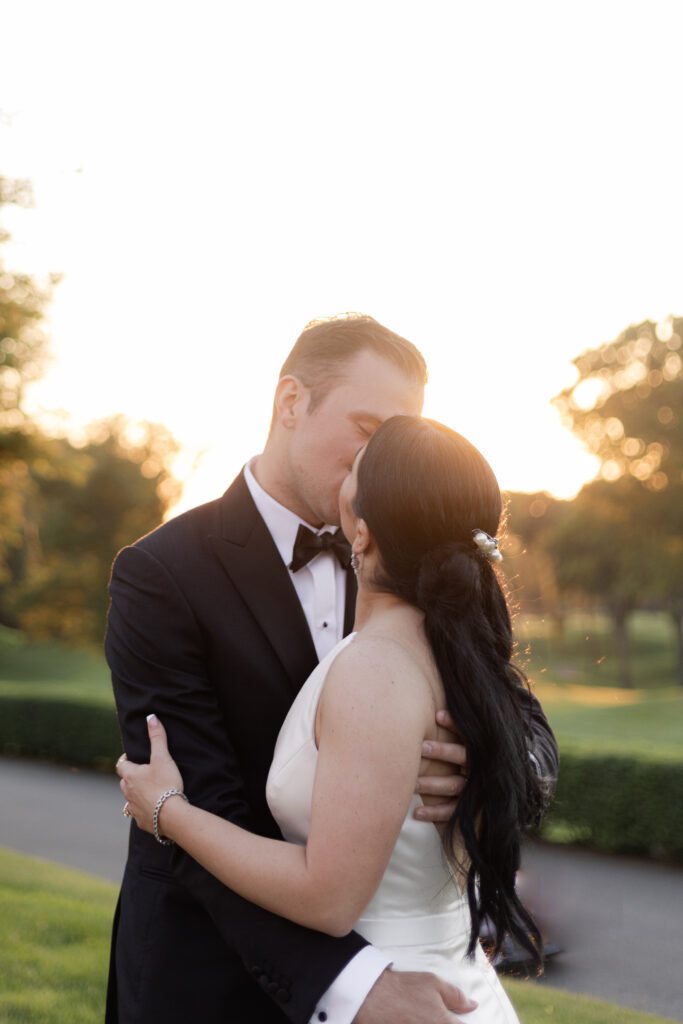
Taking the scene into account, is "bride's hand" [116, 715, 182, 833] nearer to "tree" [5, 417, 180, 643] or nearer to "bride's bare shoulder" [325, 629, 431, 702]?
"bride's bare shoulder" [325, 629, 431, 702]

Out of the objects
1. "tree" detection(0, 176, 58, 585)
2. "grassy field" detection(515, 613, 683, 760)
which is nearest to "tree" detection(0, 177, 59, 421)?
"tree" detection(0, 176, 58, 585)

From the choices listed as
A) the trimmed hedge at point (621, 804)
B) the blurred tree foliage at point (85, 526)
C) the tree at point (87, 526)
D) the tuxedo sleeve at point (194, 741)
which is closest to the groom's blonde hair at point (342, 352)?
the tuxedo sleeve at point (194, 741)

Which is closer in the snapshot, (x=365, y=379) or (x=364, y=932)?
(x=364, y=932)

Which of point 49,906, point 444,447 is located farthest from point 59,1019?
point 444,447

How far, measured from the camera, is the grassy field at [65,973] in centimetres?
523

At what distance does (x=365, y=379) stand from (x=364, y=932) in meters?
1.62

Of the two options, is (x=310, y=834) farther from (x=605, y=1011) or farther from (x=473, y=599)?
(x=605, y=1011)

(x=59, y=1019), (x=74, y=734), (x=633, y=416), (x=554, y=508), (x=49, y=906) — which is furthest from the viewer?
(x=554, y=508)

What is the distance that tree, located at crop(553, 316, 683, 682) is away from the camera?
1391 inches

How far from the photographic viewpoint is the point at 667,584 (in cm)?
3694

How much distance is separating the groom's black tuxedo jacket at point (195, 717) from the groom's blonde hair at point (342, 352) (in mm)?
683

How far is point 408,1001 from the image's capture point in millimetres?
2119

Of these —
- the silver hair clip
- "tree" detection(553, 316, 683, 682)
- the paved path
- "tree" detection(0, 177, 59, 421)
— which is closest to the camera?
the silver hair clip

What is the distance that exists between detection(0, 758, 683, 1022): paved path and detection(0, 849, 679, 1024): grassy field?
104cm
